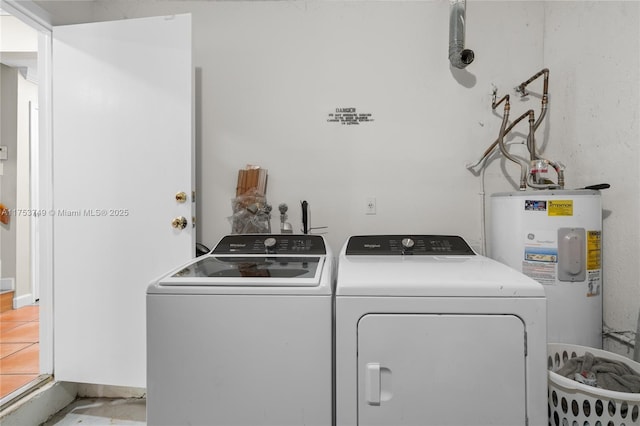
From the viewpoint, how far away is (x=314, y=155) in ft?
6.47

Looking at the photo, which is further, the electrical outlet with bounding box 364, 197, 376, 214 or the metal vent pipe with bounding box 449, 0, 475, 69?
the electrical outlet with bounding box 364, 197, 376, 214

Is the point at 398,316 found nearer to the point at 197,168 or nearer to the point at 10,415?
the point at 197,168

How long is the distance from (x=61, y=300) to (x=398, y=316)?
1885mm

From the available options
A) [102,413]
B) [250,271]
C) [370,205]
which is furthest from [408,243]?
[102,413]

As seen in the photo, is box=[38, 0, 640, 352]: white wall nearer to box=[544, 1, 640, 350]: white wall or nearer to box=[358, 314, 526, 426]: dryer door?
box=[544, 1, 640, 350]: white wall

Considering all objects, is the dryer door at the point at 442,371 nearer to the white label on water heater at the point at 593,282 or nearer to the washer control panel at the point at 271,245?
the washer control panel at the point at 271,245

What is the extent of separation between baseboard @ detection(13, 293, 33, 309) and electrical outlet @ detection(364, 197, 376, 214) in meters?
3.55

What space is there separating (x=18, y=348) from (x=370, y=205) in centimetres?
266

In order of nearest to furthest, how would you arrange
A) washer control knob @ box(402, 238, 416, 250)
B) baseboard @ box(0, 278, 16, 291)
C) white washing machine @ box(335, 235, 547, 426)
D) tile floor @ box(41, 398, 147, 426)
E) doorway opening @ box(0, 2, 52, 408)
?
1. white washing machine @ box(335, 235, 547, 426)
2. washer control knob @ box(402, 238, 416, 250)
3. tile floor @ box(41, 398, 147, 426)
4. doorway opening @ box(0, 2, 52, 408)
5. baseboard @ box(0, 278, 16, 291)

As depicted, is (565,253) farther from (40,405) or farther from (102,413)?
(40,405)

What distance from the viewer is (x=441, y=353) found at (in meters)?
0.97

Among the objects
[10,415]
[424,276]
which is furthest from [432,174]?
[10,415]

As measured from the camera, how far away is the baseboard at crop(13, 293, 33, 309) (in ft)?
10.4

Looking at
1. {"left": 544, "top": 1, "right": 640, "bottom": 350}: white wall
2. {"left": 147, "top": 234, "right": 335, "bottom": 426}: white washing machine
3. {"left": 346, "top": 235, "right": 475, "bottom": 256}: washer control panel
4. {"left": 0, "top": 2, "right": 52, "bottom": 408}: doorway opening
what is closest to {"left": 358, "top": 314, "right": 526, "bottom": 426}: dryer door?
{"left": 147, "top": 234, "right": 335, "bottom": 426}: white washing machine
